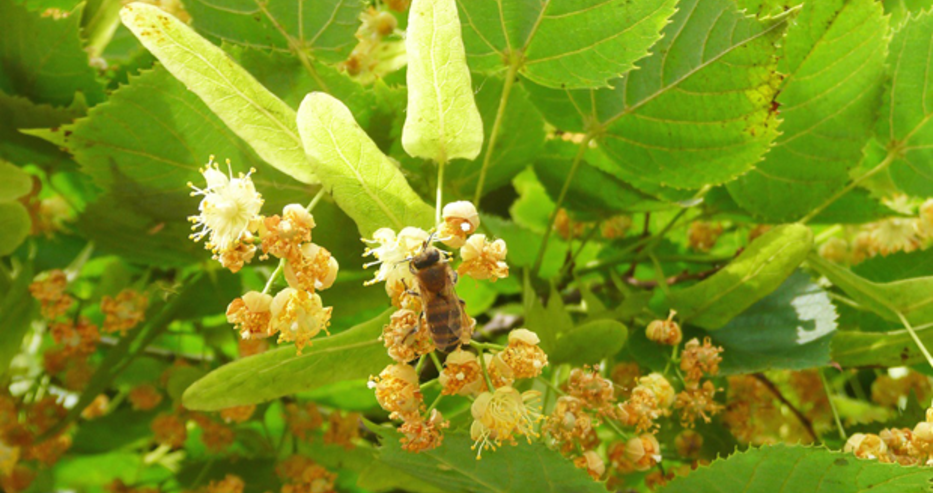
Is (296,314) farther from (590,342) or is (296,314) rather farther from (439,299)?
(590,342)

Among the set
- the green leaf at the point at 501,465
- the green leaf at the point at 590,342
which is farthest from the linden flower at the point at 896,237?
the green leaf at the point at 501,465

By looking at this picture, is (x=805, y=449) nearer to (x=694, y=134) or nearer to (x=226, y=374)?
(x=694, y=134)

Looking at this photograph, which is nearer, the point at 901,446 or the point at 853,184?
the point at 901,446

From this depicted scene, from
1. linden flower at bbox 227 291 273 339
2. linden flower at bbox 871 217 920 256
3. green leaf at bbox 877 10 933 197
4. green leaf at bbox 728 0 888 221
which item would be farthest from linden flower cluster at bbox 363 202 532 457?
linden flower at bbox 871 217 920 256

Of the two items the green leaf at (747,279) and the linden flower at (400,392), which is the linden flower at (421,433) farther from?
the green leaf at (747,279)

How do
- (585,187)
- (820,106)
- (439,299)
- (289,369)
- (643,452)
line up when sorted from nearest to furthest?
(439,299)
(289,369)
(643,452)
(820,106)
(585,187)

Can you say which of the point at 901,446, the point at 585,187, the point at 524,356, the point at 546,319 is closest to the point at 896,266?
the point at 901,446
